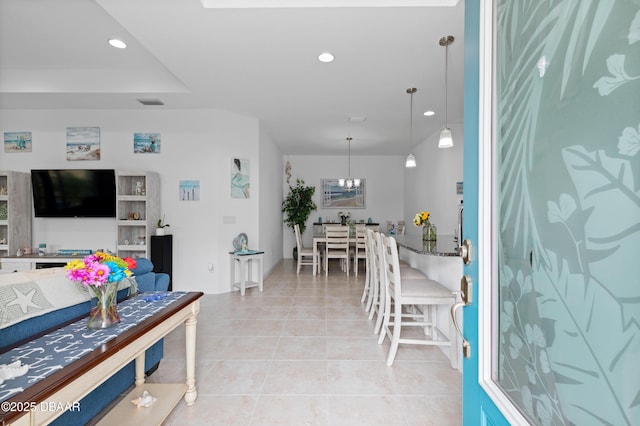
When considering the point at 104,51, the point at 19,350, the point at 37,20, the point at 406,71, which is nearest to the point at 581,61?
the point at 19,350

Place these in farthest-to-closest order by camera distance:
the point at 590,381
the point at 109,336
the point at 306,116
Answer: the point at 306,116, the point at 109,336, the point at 590,381

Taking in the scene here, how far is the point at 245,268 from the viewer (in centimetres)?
444

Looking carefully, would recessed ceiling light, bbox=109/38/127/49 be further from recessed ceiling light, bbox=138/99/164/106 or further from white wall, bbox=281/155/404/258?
white wall, bbox=281/155/404/258

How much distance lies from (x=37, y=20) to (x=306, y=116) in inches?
120

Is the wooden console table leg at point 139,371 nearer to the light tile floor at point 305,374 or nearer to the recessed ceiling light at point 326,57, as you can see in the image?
the light tile floor at point 305,374

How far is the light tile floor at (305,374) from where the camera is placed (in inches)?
66.9

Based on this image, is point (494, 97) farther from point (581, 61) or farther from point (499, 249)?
point (499, 249)

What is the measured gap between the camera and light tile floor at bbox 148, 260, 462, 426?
170 cm

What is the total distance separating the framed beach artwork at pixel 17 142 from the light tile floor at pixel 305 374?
375 centimetres

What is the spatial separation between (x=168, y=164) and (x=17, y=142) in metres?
2.23

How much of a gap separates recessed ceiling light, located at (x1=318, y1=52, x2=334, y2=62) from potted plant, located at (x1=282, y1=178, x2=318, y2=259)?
4.64m

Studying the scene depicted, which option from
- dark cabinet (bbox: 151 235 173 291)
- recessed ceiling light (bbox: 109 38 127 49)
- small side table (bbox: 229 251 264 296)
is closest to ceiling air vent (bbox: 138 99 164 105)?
recessed ceiling light (bbox: 109 38 127 49)

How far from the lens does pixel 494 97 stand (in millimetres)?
824

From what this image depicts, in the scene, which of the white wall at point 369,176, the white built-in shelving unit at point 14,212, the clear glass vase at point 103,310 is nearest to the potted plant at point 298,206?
the white wall at point 369,176
